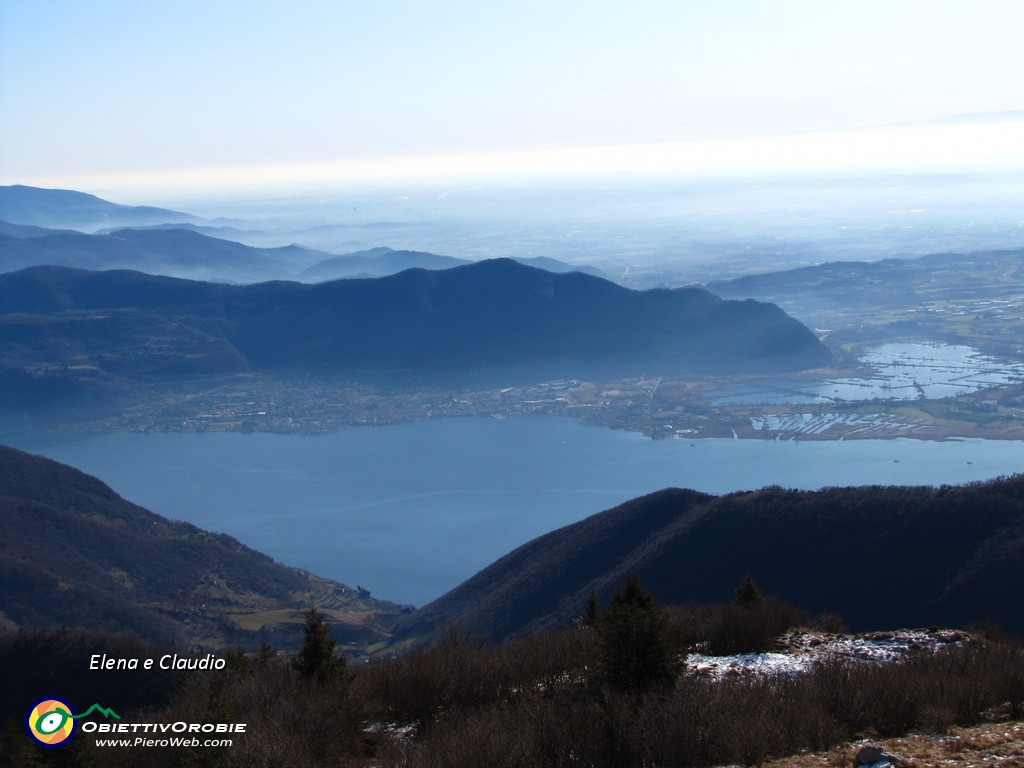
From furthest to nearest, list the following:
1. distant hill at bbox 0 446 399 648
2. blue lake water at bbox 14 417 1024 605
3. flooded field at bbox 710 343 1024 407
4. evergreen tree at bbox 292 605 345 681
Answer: flooded field at bbox 710 343 1024 407
blue lake water at bbox 14 417 1024 605
distant hill at bbox 0 446 399 648
evergreen tree at bbox 292 605 345 681

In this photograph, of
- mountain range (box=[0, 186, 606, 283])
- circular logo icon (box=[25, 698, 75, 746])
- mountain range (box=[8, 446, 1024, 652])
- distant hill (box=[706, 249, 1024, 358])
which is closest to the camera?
circular logo icon (box=[25, 698, 75, 746])

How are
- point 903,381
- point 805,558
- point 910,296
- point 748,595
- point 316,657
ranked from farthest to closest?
point 910,296 → point 903,381 → point 805,558 → point 748,595 → point 316,657

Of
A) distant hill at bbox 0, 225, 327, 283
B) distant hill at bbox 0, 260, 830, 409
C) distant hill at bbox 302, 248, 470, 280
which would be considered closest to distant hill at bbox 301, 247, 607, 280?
distant hill at bbox 302, 248, 470, 280

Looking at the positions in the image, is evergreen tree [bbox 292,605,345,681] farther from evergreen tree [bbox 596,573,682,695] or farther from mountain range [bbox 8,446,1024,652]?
mountain range [bbox 8,446,1024,652]

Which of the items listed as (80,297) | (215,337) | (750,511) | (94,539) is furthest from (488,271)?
(750,511)

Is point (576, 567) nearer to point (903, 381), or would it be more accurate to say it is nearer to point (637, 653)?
point (637, 653)

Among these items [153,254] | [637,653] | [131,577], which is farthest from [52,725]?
[153,254]

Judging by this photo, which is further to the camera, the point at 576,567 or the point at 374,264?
the point at 374,264
